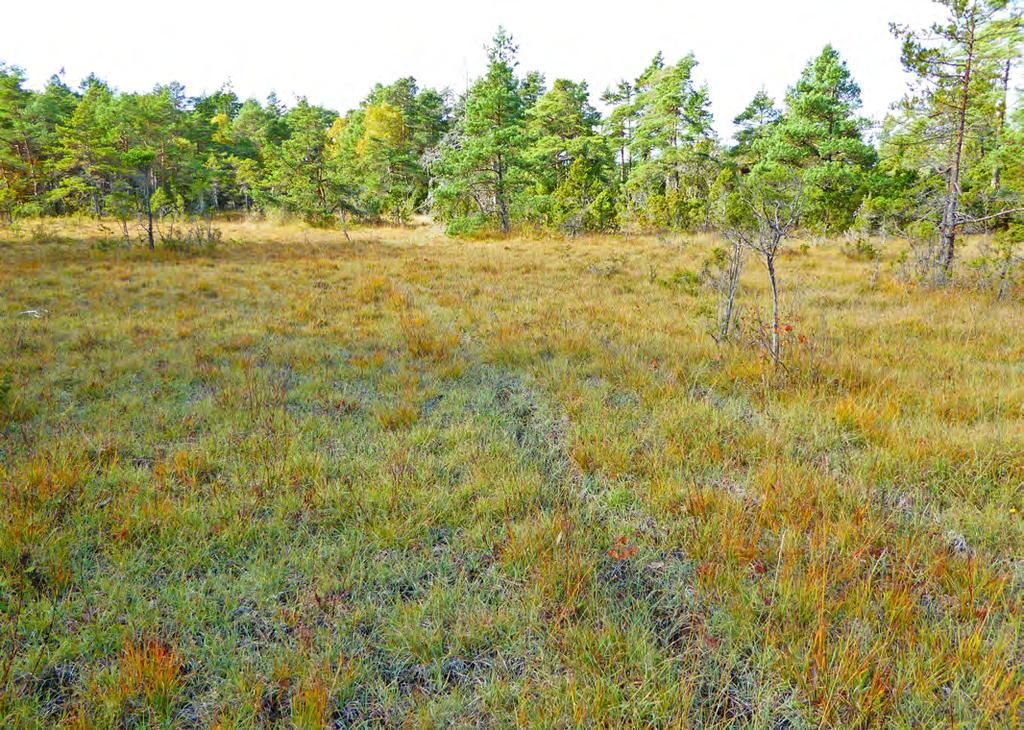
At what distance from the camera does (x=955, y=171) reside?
9.69 meters

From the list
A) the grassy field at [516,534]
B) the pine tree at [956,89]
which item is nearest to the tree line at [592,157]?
the pine tree at [956,89]

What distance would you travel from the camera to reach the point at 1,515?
9.33 ft

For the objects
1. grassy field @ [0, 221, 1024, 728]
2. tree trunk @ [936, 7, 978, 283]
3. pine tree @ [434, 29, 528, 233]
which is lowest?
grassy field @ [0, 221, 1024, 728]

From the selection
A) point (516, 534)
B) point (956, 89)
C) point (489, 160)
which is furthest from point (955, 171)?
point (489, 160)

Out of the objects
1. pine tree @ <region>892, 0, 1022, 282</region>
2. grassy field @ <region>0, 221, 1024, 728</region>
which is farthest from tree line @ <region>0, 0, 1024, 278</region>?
grassy field @ <region>0, 221, 1024, 728</region>

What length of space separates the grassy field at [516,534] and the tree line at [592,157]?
5.32 metres

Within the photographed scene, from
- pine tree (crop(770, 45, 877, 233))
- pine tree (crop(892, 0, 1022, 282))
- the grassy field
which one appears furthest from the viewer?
pine tree (crop(770, 45, 877, 233))

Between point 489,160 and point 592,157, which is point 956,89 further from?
point 592,157

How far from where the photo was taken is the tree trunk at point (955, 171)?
904 centimetres

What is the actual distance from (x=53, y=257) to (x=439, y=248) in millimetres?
11987

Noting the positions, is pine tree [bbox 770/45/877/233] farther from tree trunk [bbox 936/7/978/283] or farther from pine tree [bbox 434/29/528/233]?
pine tree [bbox 434/29/528/233]

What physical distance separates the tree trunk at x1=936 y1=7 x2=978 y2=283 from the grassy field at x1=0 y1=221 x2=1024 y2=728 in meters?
4.72

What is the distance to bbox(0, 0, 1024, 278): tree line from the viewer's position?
1030 centimetres

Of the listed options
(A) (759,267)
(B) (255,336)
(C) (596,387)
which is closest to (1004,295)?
(A) (759,267)
